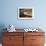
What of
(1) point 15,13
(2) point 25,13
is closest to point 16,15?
(1) point 15,13

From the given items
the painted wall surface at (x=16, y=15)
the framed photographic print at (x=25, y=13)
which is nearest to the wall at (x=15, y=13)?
the painted wall surface at (x=16, y=15)

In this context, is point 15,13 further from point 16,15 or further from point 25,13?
point 25,13

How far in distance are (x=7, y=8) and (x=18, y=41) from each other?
1.18 meters

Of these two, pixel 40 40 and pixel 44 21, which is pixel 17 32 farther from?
pixel 44 21

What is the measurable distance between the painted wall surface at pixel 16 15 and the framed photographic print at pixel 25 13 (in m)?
0.10

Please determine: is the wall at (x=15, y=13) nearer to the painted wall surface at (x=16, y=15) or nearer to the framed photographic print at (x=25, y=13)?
the painted wall surface at (x=16, y=15)

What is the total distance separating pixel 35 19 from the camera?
13.7ft

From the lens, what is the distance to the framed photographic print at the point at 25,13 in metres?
4.14

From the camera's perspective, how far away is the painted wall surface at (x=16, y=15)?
4145mm

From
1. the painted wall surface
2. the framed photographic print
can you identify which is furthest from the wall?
the framed photographic print

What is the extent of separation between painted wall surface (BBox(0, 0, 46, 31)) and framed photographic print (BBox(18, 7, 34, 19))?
10 centimetres

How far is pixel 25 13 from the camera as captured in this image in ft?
13.6

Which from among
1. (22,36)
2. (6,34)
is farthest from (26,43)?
(6,34)

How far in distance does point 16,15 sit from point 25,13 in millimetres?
302
